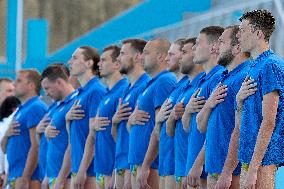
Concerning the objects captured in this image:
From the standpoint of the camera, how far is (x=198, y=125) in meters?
9.09

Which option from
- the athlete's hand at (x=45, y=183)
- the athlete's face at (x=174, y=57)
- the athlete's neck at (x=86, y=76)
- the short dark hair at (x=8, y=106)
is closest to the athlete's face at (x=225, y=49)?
the athlete's face at (x=174, y=57)

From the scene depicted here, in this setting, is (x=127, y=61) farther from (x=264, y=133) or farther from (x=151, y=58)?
(x=264, y=133)

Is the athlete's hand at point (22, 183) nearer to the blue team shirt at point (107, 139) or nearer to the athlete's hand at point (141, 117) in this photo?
the blue team shirt at point (107, 139)

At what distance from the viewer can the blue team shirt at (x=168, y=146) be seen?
10.3m

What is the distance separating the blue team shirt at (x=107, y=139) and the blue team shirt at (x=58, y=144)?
895 mm

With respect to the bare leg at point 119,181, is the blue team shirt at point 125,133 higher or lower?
higher

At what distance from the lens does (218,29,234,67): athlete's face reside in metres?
8.79

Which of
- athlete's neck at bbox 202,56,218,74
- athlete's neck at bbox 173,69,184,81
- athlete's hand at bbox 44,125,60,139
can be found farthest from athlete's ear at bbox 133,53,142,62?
athlete's neck at bbox 202,56,218,74

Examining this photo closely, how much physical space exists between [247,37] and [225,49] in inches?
37.5

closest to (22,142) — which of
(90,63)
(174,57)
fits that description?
(90,63)

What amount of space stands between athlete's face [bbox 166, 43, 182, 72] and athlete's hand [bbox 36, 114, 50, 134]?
2859 millimetres

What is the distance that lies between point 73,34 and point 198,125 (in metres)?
34.4

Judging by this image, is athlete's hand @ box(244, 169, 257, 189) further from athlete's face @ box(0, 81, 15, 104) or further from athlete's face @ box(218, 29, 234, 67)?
athlete's face @ box(0, 81, 15, 104)

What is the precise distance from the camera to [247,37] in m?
7.87
